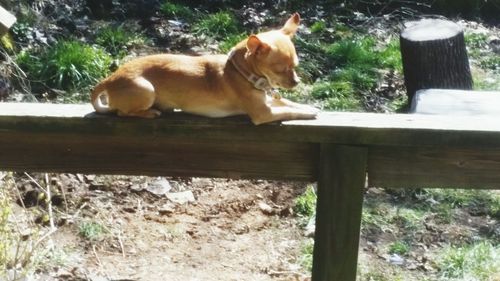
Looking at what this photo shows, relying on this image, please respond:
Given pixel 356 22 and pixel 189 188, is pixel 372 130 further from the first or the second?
pixel 356 22

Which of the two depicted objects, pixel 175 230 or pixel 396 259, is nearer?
pixel 396 259

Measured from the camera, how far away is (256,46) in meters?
2.69

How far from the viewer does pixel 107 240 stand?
16.3 ft

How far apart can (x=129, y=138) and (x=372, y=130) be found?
29.1 inches

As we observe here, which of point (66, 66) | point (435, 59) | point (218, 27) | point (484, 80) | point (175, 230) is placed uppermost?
point (218, 27)

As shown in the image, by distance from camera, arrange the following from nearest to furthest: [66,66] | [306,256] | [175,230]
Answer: [306,256], [175,230], [66,66]

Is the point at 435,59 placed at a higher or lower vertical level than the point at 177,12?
lower

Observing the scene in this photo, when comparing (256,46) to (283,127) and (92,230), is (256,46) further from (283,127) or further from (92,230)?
(92,230)

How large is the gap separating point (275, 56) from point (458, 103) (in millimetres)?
1190

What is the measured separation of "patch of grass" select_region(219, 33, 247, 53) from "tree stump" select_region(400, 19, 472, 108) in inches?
64.7

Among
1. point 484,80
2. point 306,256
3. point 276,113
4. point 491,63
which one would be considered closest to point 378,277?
point 306,256

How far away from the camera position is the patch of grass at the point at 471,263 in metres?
4.62

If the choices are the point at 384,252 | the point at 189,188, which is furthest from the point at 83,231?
the point at 384,252

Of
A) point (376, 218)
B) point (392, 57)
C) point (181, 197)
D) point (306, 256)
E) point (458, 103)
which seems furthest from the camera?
point (392, 57)
